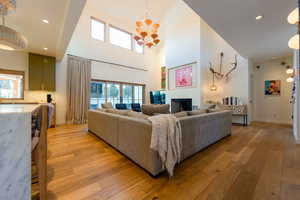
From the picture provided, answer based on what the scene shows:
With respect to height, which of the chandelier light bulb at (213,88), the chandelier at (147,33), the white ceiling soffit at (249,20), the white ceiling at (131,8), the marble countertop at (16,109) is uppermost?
the white ceiling at (131,8)

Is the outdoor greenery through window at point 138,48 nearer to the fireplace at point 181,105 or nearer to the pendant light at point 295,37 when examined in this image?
the fireplace at point 181,105

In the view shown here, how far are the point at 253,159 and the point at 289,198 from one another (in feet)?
2.84

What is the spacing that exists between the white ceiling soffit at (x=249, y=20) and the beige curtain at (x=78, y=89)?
4.71 m

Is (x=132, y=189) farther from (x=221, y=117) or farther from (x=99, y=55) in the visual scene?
(x=99, y=55)

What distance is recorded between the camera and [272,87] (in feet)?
16.9

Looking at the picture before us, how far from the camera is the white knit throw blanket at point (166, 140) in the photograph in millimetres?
1533

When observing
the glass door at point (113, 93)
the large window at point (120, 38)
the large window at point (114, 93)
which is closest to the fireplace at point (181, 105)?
the large window at point (114, 93)

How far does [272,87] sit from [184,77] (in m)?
3.60

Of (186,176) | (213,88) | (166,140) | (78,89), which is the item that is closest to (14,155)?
(166,140)

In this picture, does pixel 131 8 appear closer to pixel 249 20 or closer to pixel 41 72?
pixel 41 72

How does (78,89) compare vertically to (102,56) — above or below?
below

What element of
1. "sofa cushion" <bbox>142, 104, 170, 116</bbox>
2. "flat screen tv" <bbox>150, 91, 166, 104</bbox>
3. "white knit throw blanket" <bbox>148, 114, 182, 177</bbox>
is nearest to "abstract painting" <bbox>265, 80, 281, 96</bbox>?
"flat screen tv" <bbox>150, 91, 166, 104</bbox>

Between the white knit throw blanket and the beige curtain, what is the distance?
14.6 ft

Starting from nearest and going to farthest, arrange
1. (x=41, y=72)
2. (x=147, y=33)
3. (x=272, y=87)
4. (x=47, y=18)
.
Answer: (x=47, y=18) < (x=147, y=33) < (x=41, y=72) < (x=272, y=87)
